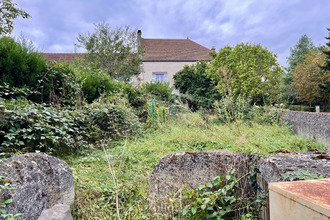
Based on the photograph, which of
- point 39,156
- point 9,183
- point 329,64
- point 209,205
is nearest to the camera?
point 9,183

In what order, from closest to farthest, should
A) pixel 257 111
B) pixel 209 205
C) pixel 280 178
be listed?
pixel 280 178
pixel 209 205
pixel 257 111

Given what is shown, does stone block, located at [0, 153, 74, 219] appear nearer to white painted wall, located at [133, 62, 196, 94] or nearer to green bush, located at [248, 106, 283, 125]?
green bush, located at [248, 106, 283, 125]

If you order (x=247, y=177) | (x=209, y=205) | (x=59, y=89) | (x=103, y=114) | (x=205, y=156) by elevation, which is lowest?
(x=209, y=205)

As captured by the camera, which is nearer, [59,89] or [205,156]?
[205,156]

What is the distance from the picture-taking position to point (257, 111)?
8.16m

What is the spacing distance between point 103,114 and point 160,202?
3266mm

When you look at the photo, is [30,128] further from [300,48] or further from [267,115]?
[300,48]

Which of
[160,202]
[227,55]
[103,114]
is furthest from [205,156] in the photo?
[227,55]

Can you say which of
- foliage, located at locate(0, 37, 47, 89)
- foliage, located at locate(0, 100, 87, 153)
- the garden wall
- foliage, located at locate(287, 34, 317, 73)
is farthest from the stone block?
foliage, located at locate(287, 34, 317, 73)

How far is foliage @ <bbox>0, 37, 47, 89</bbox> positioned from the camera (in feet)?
13.7

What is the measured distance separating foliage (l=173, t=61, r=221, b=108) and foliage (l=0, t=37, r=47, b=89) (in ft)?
36.2

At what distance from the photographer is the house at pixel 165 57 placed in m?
19.4

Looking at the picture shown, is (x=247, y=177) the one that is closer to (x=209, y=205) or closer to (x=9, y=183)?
(x=209, y=205)

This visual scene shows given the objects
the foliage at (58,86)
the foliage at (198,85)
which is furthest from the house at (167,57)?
the foliage at (58,86)
